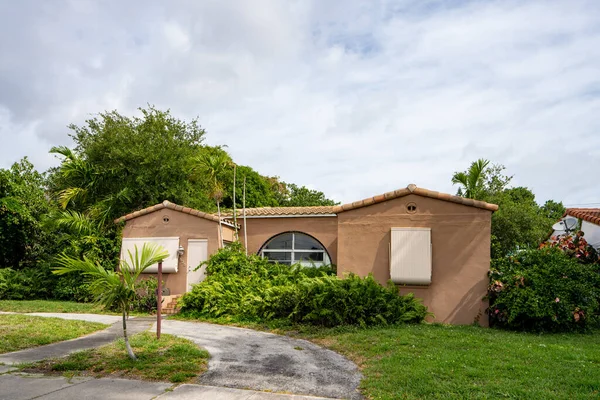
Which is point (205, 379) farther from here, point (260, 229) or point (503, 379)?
point (260, 229)

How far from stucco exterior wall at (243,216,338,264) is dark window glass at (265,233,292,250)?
0.65 ft

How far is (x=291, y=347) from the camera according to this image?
849cm

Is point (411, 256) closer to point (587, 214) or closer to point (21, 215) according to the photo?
point (587, 214)

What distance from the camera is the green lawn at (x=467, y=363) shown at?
535 cm

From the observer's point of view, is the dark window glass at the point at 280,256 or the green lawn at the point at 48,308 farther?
the dark window glass at the point at 280,256

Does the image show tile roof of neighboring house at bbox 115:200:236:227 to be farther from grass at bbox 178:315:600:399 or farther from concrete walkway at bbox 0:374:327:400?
concrete walkway at bbox 0:374:327:400

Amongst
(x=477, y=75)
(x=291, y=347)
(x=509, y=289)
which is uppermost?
(x=477, y=75)

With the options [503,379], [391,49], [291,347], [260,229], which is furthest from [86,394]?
[260,229]

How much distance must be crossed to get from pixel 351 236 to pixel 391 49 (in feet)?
17.7

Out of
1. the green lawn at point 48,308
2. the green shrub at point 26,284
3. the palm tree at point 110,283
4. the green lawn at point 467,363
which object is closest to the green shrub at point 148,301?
the green lawn at point 48,308

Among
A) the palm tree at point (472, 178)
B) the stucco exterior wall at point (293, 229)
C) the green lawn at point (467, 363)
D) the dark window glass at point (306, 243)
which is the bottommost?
the green lawn at point (467, 363)

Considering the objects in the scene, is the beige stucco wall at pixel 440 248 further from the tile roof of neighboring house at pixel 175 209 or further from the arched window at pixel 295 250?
the tile roof of neighboring house at pixel 175 209

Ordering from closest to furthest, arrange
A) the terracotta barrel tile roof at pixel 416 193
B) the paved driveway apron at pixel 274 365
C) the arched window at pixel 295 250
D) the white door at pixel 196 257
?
1. the paved driveway apron at pixel 274 365
2. the terracotta barrel tile roof at pixel 416 193
3. the white door at pixel 196 257
4. the arched window at pixel 295 250

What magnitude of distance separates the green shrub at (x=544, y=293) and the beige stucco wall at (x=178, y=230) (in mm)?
9035
